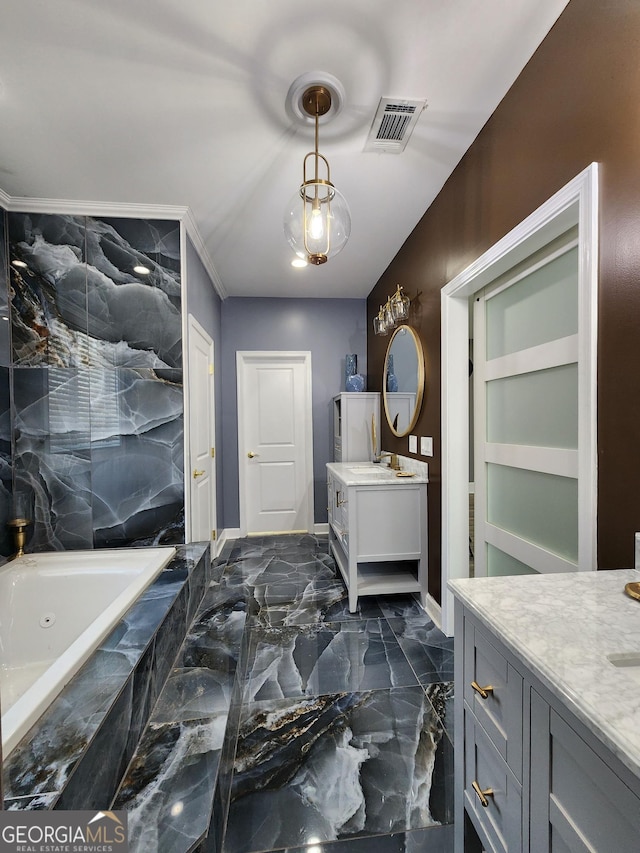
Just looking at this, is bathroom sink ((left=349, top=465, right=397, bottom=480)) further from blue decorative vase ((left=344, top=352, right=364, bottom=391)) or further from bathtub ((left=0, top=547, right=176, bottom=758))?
bathtub ((left=0, top=547, right=176, bottom=758))

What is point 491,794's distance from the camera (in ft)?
2.99

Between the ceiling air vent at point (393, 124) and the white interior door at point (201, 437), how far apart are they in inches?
63.2

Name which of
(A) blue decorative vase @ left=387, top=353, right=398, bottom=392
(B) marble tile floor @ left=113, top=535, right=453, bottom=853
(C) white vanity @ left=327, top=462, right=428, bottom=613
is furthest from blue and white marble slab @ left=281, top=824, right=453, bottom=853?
(A) blue decorative vase @ left=387, top=353, right=398, bottom=392

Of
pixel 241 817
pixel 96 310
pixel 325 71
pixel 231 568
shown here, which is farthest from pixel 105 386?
pixel 241 817

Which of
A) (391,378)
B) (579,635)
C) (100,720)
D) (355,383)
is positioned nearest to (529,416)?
(579,635)

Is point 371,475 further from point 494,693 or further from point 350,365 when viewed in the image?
point 494,693

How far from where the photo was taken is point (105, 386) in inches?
101

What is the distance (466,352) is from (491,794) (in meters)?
1.93

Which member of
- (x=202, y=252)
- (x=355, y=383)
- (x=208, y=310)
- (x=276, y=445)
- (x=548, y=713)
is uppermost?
(x=202, y=252)

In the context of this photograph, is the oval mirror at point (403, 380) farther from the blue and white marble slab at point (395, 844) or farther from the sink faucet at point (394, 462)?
the blue and white marble slab at point (395, 844)

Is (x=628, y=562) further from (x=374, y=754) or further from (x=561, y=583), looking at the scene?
(x=374, y=754)

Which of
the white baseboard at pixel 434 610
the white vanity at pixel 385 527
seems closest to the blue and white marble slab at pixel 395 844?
the white baseboard at pixel 434 610

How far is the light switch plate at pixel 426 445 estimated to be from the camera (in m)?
2.58

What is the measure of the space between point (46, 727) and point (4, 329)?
7.36 feet
